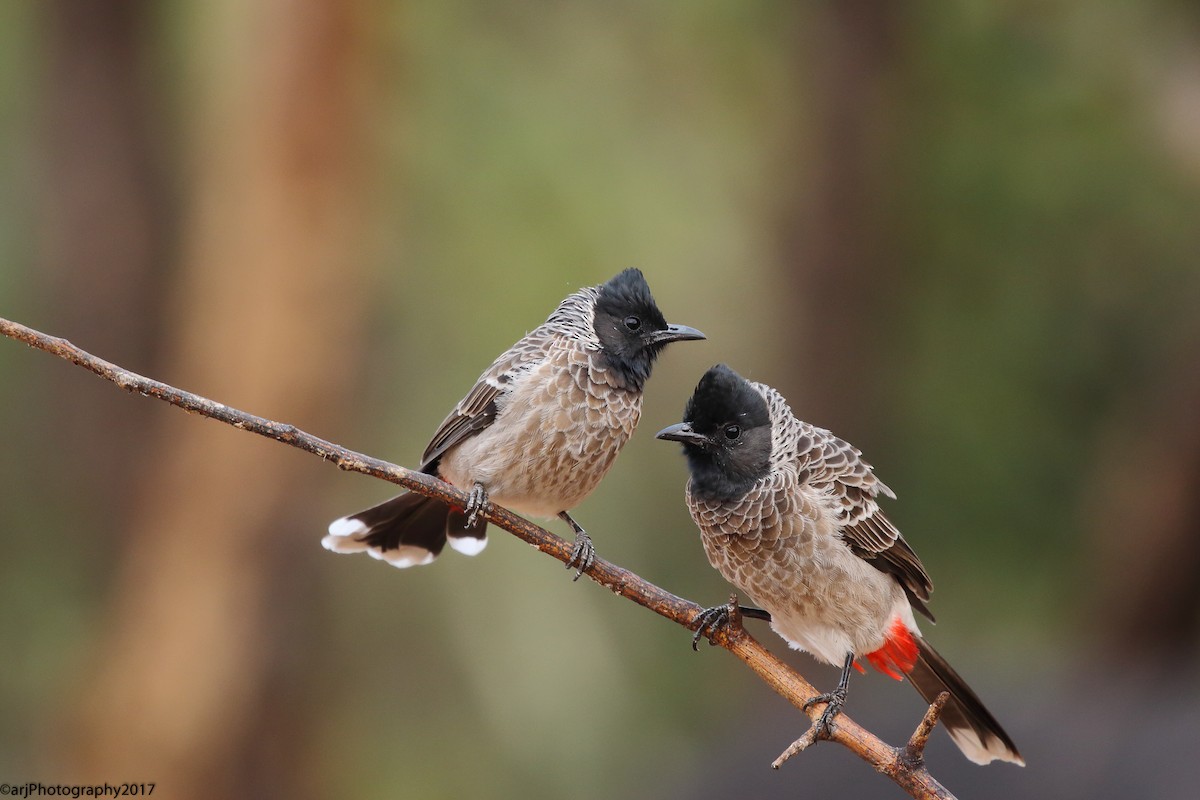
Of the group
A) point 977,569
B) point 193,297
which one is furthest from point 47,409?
point 977,569

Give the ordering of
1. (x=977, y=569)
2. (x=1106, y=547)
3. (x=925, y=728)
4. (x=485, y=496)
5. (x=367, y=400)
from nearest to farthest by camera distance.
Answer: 1. (x=925, y=728)
2. (x=485, y=496)
3. (x=1106, y=547)
4. (x=367, y=400)
5. (x=977, y=569)

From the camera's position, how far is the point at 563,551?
11.0ft

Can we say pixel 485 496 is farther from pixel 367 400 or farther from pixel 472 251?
pixel 472 251

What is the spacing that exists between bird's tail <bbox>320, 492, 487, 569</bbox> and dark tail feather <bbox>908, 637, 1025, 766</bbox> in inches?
60.5

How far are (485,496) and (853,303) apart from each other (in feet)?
17.9

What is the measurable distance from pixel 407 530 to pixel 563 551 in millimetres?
1372

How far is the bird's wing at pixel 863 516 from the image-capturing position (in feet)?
12.6

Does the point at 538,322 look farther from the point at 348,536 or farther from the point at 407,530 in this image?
the point at 348,536

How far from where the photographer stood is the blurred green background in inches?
324

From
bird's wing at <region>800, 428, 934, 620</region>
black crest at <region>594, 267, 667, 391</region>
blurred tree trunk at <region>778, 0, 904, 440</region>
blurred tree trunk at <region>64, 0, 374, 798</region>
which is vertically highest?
blurred tree trunk at <region>778, 0, 904, 440</region>

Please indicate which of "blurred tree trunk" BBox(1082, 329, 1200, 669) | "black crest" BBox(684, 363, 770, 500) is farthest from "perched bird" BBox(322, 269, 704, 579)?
"blurred tree trunk" BBox(1082, 329, 1200, 669)

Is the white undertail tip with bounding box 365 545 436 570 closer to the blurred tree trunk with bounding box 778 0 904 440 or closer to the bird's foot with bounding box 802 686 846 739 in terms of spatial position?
the bird's foot with bounding box 802 686 846 739

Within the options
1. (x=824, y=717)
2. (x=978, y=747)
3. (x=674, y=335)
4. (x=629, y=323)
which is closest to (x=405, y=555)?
(x=629, y=323)

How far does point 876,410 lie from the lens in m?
9.25
